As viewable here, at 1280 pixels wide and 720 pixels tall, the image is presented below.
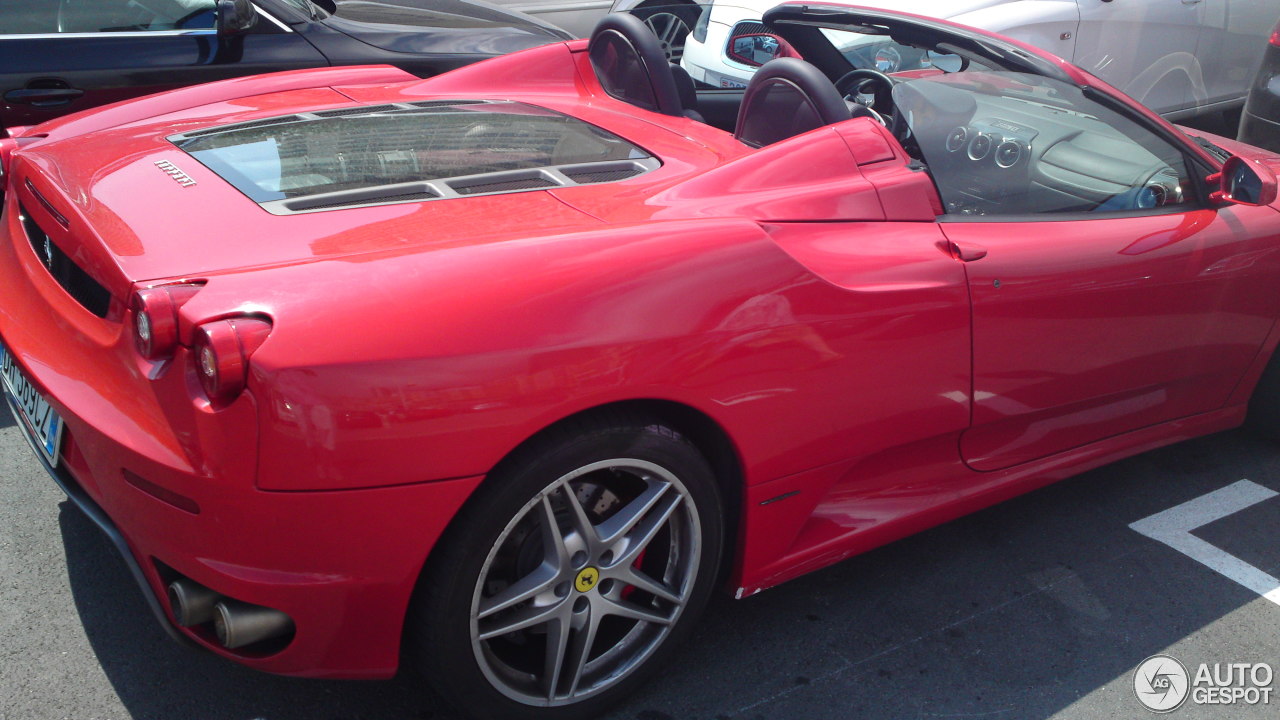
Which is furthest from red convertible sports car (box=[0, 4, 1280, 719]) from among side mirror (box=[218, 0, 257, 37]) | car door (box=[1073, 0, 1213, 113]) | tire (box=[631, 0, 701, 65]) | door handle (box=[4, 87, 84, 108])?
tire (box=[631, 0, 701, 65])

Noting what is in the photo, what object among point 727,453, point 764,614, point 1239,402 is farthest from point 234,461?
point 1239,402

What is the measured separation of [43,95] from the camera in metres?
4.16

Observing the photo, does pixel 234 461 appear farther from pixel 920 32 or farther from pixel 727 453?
pixel 920 32

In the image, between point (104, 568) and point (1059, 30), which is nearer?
point (104, 568)

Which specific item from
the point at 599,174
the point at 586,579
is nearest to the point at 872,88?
the point at 599,174

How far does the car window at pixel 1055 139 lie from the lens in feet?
9.53

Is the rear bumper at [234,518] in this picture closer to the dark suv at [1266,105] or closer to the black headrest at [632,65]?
the black headrest at [632,65]

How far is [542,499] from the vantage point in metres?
2.00

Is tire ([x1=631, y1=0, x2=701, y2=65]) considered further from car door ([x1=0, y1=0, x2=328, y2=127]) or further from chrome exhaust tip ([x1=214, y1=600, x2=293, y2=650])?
chrome exhaust tip ([x1=214, y1=600, x2=293, y2=650])

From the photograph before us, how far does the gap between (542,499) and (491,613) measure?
0.24 metres

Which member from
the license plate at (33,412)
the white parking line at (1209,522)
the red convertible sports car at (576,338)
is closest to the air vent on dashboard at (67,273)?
the red convertible sports car at (576,338)

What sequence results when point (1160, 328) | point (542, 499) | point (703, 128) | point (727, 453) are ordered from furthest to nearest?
point (703, 128) < point (1160, 328) < point (727, 453) < point (542, 499)

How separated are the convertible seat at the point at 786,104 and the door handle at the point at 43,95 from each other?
2760 mm

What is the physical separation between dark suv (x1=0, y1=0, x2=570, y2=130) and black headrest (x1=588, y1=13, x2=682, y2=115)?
5.27 ft
